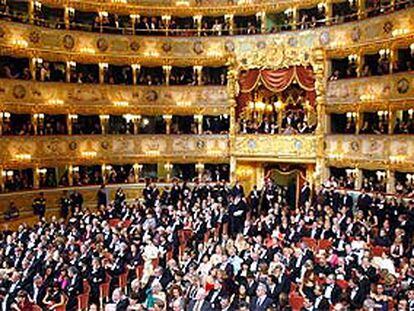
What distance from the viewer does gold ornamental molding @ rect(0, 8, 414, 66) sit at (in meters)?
24.5

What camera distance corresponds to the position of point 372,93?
25094 mm

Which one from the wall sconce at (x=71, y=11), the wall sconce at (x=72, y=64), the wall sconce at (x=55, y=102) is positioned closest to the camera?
Answer: the wall sconce at (x=55, y=102)

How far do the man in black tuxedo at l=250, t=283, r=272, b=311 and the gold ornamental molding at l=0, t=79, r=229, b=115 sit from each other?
17719 millimetres

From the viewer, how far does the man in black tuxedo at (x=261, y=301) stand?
11469 millimetres

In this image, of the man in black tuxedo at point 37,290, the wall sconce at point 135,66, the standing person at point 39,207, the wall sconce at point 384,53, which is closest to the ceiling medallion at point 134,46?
the wall sconce at point 135,66

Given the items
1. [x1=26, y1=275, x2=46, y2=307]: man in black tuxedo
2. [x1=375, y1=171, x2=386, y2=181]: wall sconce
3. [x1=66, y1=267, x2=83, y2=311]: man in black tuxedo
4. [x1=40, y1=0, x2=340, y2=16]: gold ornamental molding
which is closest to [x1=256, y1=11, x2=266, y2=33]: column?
[x1=40, y1=0, x2=340, y2=16]: gold ornamental molding

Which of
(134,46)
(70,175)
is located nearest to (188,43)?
(134,46)

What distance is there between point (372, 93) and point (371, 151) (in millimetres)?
2474

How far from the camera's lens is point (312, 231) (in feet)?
55.5

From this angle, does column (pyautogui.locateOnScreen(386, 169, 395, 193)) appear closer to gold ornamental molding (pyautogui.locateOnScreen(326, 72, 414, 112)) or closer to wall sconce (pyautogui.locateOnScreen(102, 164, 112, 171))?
gold ornamental molding (pyautogui.locateOnScreen(326, 72, 414, 112))

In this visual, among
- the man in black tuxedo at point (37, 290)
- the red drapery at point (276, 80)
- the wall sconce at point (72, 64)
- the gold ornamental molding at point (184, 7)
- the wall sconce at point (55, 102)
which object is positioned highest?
the gold ornamental molding at point (184, 7)

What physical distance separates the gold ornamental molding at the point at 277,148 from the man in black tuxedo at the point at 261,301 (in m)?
16.3

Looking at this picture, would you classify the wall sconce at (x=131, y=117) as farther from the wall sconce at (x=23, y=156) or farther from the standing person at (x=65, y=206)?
the wall sconce at (x=23, y=156)

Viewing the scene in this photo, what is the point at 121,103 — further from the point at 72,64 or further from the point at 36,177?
the point at 36,177
